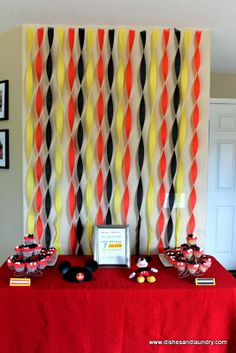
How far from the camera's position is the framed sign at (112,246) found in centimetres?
183

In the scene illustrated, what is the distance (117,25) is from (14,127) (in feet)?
3.32

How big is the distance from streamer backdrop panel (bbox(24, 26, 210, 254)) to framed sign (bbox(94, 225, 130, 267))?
21 centimetres

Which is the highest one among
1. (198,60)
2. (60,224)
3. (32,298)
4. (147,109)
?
(198,60)

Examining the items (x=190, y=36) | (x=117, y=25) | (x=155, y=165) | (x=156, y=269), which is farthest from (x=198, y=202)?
(x=117, y=25)

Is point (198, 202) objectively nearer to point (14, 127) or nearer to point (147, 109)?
point (147, 109)

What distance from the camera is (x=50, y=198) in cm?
206

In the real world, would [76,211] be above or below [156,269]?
above

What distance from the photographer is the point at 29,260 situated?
5.46ft

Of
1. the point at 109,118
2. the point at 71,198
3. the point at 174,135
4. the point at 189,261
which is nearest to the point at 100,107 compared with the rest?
the point at 109,118

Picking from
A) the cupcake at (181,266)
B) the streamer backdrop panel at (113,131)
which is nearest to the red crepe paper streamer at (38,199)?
the streamer backdrop panel at (113,131)

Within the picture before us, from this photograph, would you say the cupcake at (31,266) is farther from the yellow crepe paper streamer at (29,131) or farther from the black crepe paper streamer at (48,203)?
the yellow crepe paper streamer at (29,131)

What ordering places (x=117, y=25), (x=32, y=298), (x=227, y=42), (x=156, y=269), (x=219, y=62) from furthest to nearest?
(x=219, y=62), (x=227, y=42), (x=117, y=25), (x=156, y=269), (x=32, y=298)

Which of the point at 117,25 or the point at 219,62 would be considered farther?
the point at 219,62

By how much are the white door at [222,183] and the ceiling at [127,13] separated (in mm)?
1339
